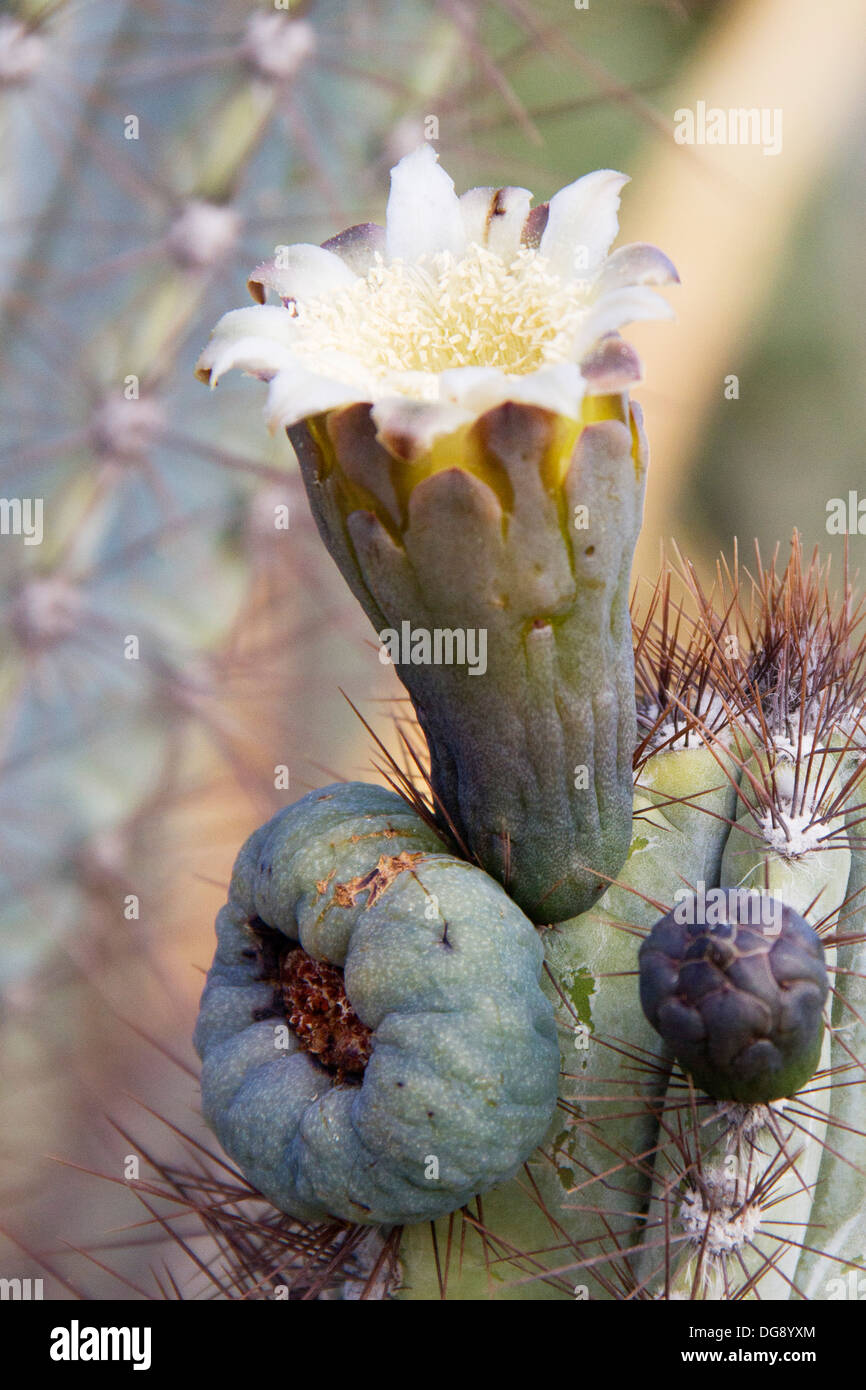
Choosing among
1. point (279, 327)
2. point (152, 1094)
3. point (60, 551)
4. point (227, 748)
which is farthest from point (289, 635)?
point (279, 327)

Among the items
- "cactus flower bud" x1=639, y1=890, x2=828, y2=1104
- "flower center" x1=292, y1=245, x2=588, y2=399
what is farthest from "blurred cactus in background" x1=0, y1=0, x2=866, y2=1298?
"flower center" x1=292, y1=245, x2=588, y2=399

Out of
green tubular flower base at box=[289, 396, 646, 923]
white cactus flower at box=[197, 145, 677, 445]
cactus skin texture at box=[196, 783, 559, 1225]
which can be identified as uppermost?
white cactus flower at box=[197, 145, 677, 445]

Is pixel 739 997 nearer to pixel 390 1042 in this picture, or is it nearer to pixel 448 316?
pixel 390 1042

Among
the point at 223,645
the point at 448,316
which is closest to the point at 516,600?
the point at 448,316

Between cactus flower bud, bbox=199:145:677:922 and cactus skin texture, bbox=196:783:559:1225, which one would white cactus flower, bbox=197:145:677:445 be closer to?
cactus flower bud, bbox=199:145:677:922

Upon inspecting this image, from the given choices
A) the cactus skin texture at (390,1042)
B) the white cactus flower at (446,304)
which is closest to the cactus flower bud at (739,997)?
the cactus skin texture at (390,1042)

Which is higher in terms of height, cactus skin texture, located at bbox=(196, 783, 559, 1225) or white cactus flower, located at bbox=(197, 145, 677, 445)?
white cactus flower, located at bbox=(197, 145, 677, 445)

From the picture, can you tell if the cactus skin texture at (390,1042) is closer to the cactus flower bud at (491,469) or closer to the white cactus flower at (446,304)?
the cactus flower bud at (491,469)
